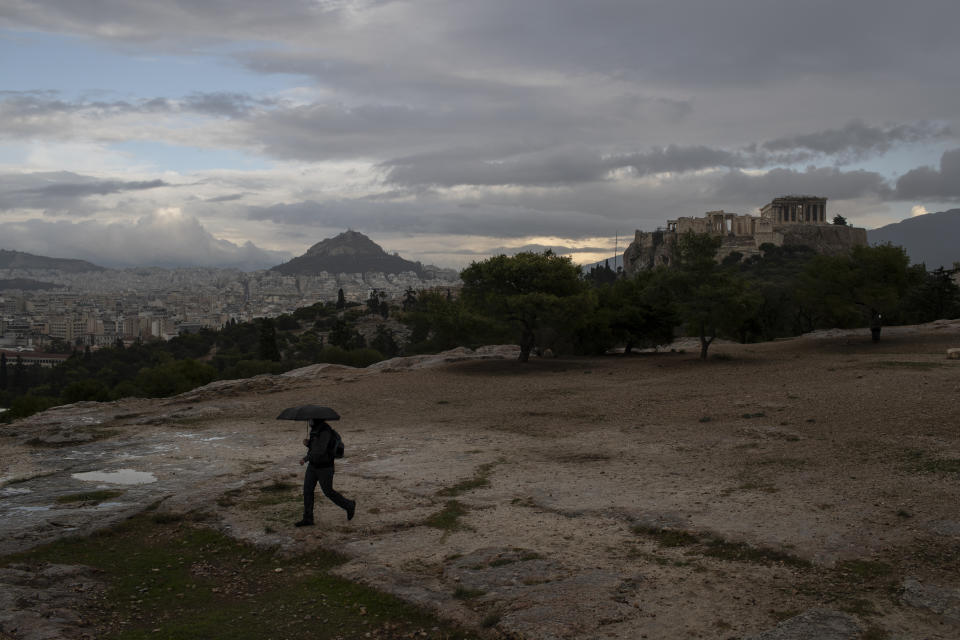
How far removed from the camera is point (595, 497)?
1062cm

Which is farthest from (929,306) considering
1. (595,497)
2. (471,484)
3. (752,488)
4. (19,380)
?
(19,380)

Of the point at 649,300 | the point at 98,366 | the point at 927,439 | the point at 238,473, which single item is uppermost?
the point at 649,300

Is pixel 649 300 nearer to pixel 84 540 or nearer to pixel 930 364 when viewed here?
pixel 930 364

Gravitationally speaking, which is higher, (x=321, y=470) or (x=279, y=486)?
(x=321, y=470)

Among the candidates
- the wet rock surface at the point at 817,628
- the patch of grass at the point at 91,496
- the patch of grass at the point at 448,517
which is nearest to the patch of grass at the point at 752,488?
the patch of grass at the point at 448,517

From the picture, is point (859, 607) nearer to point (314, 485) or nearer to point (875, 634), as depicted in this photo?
point (875, 634)

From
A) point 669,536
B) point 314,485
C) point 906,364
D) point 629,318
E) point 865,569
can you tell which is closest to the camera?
point 865,569

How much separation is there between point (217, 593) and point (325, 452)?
260cm

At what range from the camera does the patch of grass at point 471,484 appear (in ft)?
37.3

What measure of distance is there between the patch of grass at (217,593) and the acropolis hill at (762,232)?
115339 millimetres

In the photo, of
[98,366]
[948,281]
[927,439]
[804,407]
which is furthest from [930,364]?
[98,366]

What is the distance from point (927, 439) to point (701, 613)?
29.6 ft

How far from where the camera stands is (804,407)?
17.5m

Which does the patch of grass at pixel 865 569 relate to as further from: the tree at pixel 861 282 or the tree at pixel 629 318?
the tree at pixel 861 282
